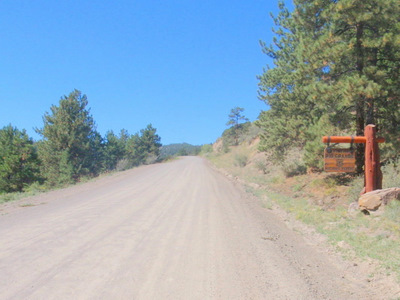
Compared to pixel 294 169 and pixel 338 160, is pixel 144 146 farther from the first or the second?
pixel 338 160

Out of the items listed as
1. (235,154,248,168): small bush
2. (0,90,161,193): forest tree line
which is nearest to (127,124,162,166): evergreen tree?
(0,90,161,193): forest tree line

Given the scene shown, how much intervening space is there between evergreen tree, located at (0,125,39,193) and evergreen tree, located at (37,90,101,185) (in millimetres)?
1395

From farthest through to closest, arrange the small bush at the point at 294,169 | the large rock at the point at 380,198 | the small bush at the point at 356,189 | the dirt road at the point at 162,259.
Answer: the small bush at the point at 294,169 → the small bush at the point at 356,189 → the large rock at the point at 380,198 → the dirt road at the point at 162,259

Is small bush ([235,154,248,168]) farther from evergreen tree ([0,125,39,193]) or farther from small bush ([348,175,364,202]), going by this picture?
evergreen tree ([0,125,39,193])

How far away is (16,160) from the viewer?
38062 mm

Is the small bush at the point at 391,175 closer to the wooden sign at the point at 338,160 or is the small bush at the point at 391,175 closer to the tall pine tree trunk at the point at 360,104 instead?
the tall pine tree trunk at the point at 360,104

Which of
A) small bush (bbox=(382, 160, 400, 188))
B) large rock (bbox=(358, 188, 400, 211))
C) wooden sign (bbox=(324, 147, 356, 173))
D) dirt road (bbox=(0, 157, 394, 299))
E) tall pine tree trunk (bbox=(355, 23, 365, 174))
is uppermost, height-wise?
tall pine tree trunk (bbox=(355, 23, 365, 174))

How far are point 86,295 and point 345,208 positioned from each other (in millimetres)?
8834

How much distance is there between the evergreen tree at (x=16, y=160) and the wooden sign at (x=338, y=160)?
3752 cm

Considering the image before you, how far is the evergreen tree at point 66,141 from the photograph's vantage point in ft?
130

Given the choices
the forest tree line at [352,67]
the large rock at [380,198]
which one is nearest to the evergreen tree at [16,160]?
the forest tree line at [352,67]

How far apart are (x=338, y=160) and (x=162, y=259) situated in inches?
270

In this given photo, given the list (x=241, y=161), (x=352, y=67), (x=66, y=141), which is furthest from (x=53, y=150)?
(x=352, y=67)

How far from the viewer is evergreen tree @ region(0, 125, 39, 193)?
1489 inches
